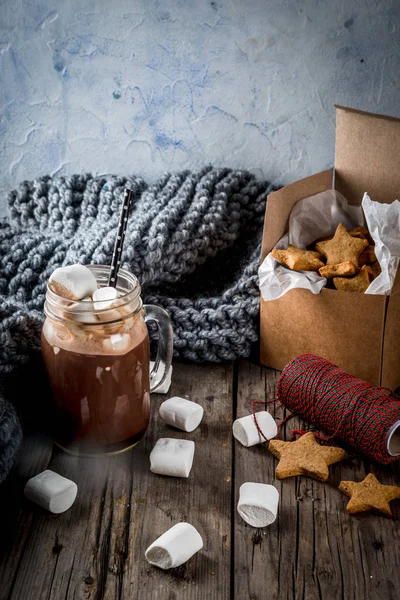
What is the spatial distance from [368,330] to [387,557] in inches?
16.9

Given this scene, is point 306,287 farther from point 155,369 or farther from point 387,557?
point 387,557

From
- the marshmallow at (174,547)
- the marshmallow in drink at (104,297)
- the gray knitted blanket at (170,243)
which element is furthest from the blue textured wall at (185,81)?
the marshmallow at (174,547)

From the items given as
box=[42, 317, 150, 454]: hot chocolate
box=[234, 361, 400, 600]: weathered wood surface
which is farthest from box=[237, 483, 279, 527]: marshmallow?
box=[42, 317, 150, 454]: hot chocolate

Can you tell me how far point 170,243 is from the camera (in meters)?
1.36

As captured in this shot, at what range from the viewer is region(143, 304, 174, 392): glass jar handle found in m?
1.13

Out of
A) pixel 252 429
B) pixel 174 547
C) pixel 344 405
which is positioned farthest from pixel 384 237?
pixel 174 547

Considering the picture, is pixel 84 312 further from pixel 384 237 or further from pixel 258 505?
pixel 384 237

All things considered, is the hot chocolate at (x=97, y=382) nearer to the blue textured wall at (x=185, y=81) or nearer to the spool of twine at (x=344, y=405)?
the spool of twine at (x=344, y=405)

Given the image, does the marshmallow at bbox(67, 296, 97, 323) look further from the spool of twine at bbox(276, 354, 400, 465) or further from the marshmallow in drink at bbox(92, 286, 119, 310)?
the spool of twine at bbox(276, 354, 400, 465)

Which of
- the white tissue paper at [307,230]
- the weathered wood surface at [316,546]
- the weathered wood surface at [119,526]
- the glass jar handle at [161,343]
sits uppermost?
the white tissue paper at [307,230]

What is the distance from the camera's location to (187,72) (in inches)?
61.4

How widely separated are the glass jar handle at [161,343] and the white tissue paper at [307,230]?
0.24 meters

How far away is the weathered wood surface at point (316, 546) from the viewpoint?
2.87 ft

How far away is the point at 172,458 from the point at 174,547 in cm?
19
